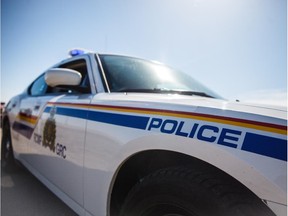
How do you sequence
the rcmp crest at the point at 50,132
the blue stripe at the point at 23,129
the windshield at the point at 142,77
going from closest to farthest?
the windshield at the point at 142,77 < the rcmp crest at the point at 50,132 < the blue stripe at the point at 23,129

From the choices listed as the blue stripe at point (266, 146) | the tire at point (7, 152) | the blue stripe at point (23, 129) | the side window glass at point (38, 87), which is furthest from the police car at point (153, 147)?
the tire at point (7, 152)

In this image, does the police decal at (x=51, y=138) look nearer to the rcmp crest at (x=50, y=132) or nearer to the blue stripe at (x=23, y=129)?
the rcmp crest at (x=50, y=132)

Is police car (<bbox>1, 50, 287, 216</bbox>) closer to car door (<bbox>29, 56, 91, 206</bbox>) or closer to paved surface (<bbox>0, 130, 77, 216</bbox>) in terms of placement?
car door (<bbox>29, 56, 91, 206</bbox>)

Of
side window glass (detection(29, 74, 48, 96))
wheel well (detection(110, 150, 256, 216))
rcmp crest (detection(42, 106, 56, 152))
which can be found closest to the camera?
wheel well (detection(110, 150, 256, 216))

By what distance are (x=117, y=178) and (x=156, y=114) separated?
46 cm

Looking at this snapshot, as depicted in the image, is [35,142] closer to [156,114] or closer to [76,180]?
[76,180]

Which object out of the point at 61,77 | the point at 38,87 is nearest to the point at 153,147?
the point at 61,77

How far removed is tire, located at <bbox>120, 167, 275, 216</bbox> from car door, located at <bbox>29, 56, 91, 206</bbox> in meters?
0.64

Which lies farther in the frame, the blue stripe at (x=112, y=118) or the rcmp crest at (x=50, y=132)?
the rcmp crest at (x=50, y=132)

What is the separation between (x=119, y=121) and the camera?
1.40 meters

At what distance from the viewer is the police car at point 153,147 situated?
2.90 feet

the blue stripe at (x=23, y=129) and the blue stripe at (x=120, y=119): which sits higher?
the blue stripe at (x=120, y=119)

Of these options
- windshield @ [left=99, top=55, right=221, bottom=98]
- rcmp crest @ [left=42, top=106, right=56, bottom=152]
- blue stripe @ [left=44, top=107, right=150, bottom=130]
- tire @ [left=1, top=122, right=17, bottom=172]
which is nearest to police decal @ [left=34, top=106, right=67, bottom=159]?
rcmp crest @ [left=42, top=106, right=56, bottom=152]

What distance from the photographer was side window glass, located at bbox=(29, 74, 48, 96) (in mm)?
3113
